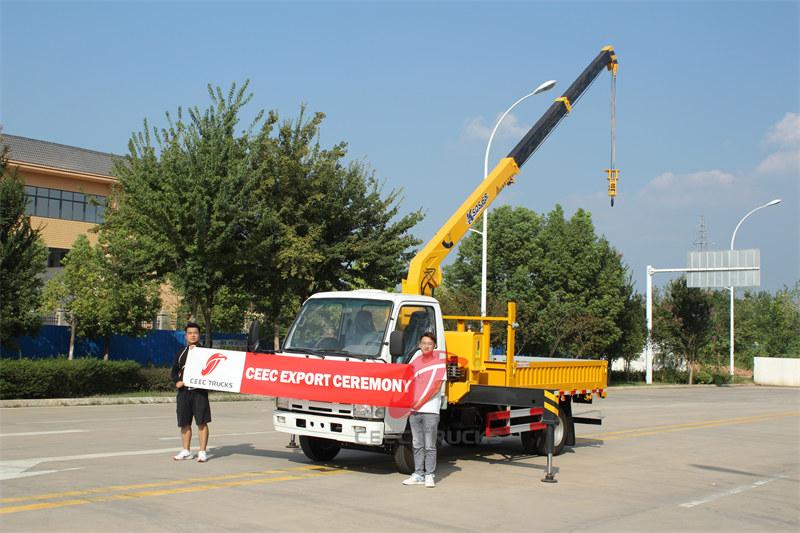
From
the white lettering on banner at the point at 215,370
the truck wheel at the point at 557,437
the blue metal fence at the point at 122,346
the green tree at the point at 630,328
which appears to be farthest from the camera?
the green tree at the point at 630,328

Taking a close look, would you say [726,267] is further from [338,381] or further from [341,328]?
[338,381]

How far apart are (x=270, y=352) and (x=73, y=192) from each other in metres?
45.3

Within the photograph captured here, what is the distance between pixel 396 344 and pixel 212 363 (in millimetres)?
3072

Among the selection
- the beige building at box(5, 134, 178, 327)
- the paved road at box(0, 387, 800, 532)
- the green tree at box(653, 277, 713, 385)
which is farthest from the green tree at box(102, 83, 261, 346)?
the green tree at box(653, 277, 713, 385)

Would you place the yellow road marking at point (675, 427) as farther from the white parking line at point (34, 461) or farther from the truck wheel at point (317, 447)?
the white parking line at point (34, 461)

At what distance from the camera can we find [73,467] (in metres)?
11.4

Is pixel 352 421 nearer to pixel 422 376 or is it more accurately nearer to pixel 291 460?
pixel 422 376

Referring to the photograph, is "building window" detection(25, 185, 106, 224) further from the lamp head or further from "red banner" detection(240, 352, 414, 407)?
"red banner" detection(240, 352, 414, 407)

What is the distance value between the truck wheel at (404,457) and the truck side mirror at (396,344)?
4.73ft

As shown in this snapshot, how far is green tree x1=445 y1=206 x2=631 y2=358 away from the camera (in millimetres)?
48031

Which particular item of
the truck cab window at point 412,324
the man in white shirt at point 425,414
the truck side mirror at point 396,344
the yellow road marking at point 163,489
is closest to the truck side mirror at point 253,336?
the yellow road marking at point 163,489

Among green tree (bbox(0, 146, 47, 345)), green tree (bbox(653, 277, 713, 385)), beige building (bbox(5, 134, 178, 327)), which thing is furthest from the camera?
green tree (bbox(653, 277, 713, 385))

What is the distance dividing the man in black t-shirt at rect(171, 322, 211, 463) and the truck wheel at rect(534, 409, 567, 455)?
5.60 metres

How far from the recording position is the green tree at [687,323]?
56.2 m
